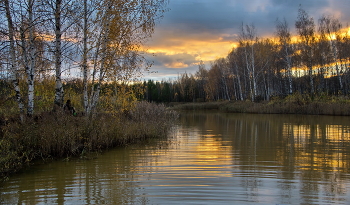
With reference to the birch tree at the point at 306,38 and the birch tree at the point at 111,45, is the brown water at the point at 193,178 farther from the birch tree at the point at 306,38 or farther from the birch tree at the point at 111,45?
the birch tree at the point at 306,38

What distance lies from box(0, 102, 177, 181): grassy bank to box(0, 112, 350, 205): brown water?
1.66ft

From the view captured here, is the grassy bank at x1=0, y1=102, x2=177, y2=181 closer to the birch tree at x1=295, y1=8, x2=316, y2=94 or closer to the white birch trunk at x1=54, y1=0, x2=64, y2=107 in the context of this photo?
the white birch trunk at x1=54, y1=0, x2=64, y2=107

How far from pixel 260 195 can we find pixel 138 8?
8.66 meters

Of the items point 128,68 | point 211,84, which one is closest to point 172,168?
point 128,68

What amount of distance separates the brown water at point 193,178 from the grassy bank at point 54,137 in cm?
51

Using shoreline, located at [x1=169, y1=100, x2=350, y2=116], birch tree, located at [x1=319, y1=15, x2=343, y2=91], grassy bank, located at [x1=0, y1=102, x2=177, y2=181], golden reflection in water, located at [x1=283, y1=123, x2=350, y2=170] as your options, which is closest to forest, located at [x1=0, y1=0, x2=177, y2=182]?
grassy bank, located at [x1=0, y1=102, x2=177, y2=181]

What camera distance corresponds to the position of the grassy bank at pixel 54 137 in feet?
22.3

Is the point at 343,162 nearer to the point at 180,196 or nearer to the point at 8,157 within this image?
the point at 180,196

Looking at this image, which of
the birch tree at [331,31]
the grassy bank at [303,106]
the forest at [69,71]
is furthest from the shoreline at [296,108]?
the forest at [69,71]

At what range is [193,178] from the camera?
6328 millimetres

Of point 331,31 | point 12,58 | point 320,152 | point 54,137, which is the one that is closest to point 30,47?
point 12,58

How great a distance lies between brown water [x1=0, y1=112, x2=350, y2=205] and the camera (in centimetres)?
509

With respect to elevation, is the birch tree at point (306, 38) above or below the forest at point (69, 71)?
above

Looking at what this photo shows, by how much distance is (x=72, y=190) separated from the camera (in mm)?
5629
